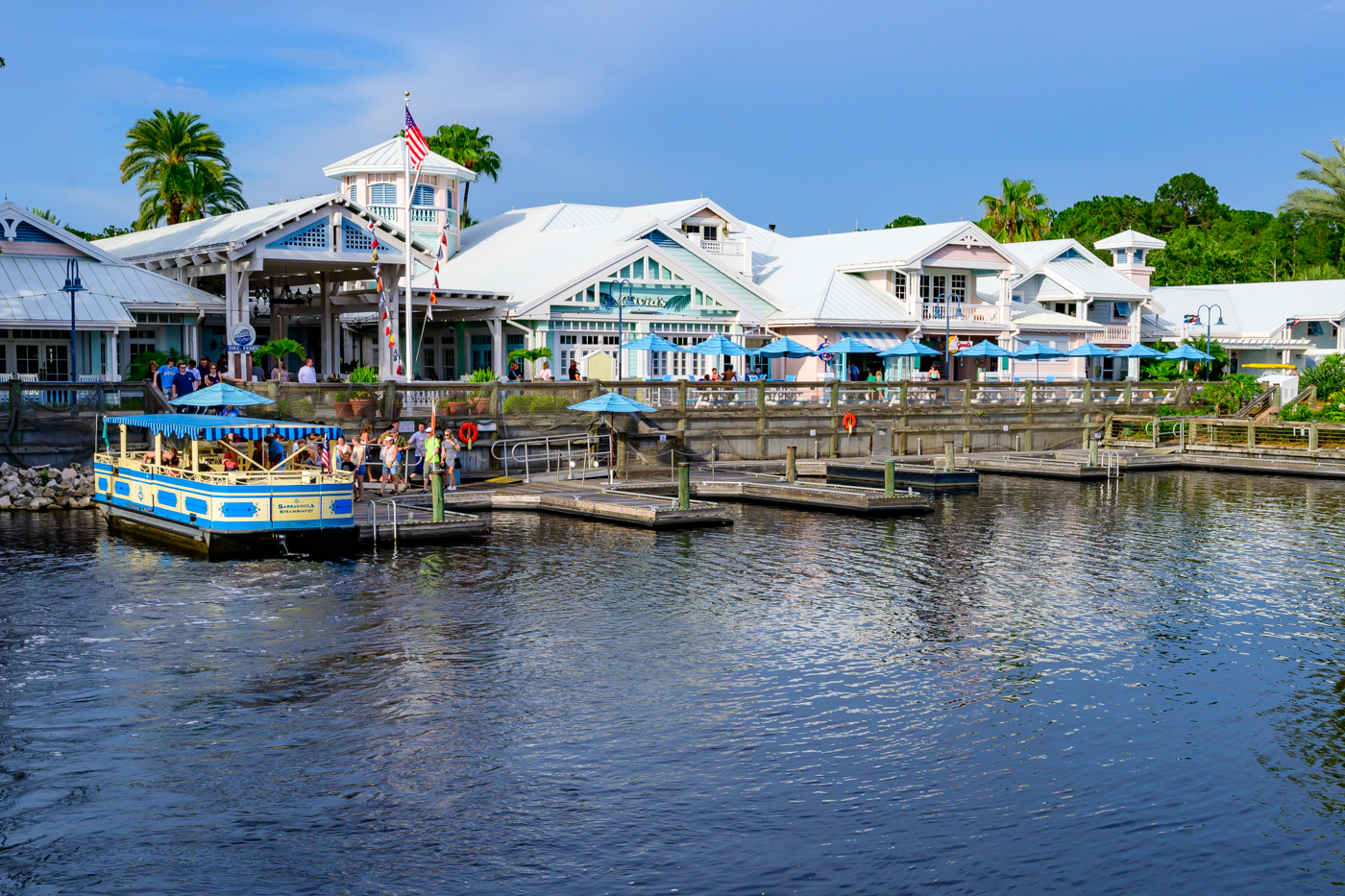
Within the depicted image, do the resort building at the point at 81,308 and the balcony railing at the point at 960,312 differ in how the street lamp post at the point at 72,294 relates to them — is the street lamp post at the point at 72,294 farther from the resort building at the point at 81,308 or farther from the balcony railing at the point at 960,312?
the balcony railing at the point at 960,312

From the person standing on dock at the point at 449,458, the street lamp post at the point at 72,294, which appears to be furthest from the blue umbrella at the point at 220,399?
the street lamp post at the point at 72,294

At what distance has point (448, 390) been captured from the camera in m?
42.9

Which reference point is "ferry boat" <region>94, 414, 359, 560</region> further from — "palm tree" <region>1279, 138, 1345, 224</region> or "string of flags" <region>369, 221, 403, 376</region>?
"palm tree" <region>1279, 138, 1345, 224</region>

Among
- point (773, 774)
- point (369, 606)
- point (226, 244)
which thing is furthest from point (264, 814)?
point (226, 244)

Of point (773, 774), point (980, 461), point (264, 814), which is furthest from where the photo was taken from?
point (980, 461)

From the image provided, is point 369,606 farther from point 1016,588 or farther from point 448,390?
point 448,390

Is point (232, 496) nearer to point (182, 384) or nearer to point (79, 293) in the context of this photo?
point (182, 384)

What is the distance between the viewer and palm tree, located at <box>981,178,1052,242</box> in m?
98.2

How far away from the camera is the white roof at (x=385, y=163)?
64.1 m

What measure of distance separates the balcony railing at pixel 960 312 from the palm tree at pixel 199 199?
37051 mm

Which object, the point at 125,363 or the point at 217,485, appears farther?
the point at 125,363

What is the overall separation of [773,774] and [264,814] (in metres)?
6.01

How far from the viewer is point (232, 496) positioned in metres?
29.4

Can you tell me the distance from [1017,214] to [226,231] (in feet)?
212
